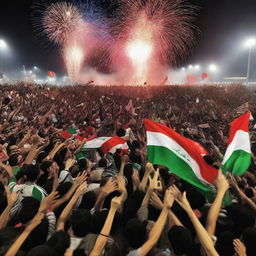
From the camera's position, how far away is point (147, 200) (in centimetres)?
270

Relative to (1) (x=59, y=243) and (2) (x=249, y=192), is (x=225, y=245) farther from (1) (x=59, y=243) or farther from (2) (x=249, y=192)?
(1) (x=59, y=243)

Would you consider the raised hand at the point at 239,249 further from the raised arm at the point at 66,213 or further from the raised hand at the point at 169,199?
the raised arm at the point at 66,213

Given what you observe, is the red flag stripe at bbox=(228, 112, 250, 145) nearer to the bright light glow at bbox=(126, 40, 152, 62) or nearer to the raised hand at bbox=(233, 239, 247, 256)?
the raised hand at bbox=(233, 239, 247, 256)

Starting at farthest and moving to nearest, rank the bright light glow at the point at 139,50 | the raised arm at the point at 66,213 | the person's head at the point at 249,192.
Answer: the bright light glow at the point at 139,50 < the person's head at the point at 249,192 < the raised arm at the point at 66,213

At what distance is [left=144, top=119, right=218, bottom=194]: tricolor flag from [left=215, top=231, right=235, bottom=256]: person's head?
1.02 m

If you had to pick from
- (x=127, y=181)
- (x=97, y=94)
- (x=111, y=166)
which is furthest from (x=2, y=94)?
(x=127, y=181)

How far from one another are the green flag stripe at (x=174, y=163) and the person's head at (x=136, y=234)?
1194mm

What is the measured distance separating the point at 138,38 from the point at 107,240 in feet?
72.6

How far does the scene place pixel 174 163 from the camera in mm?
3535

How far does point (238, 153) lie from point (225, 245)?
1481 mm

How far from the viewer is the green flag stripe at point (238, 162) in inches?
129

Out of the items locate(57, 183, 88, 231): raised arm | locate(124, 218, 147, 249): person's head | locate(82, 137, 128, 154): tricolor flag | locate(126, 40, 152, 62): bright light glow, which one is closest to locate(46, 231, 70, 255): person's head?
locate(57, 183, 88, 231): raised arm

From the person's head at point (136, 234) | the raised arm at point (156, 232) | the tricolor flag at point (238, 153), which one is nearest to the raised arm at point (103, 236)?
the person's head at point (136, 234)

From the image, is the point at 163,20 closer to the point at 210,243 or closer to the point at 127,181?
the point at 127,181
